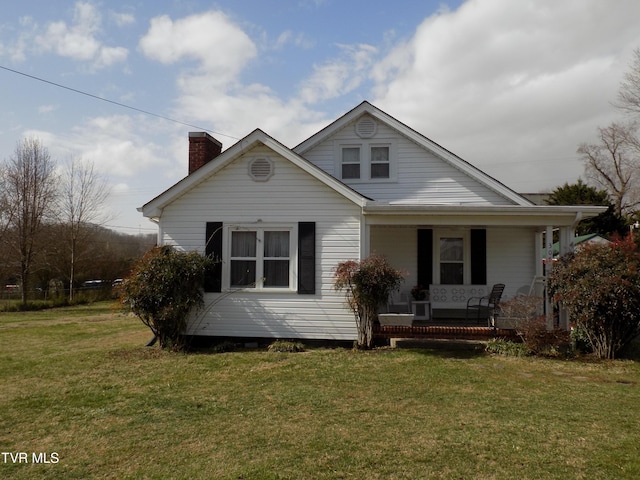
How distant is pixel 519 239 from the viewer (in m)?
11.7

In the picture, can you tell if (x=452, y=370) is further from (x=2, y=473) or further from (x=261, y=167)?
(x=2, y=473)

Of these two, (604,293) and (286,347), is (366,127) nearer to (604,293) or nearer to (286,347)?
(286,347)

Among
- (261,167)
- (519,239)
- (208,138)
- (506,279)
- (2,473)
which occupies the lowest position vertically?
(2,473)

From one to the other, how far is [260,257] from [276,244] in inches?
17.7

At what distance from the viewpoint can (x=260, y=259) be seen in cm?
1001

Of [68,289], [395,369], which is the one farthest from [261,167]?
[68,289]

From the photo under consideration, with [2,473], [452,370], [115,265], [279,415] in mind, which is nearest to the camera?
[2,473]

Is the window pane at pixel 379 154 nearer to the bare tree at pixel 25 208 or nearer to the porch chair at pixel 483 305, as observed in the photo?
the porch chair at pixel 483 305

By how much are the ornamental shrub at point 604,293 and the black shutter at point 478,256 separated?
8.92 feet

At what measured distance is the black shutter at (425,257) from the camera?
38.7 feet

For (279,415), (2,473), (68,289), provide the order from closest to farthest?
(2,473)
(279,415)
(68,289)

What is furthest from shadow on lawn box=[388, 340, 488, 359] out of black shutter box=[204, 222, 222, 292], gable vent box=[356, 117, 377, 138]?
gable vent box=[356, 117, 377, 138]

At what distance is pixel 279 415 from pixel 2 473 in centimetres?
278

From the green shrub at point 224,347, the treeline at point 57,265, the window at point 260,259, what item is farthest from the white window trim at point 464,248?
the treeline at point 57,265
